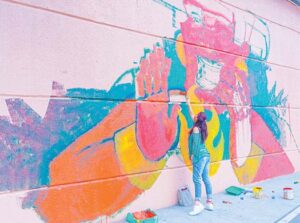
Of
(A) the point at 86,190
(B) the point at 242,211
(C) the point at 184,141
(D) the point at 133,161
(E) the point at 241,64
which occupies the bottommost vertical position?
(B) the point at 242,211

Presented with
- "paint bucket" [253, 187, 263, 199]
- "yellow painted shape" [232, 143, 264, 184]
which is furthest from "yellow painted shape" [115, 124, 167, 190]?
"yellow painted shape" [232, 143, 264, 184]

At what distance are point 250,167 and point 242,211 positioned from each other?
7.73ft

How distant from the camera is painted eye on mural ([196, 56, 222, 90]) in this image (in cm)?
661

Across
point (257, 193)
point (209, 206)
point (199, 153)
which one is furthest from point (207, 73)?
point (209, 206)

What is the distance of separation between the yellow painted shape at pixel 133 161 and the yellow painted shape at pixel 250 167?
2545mm

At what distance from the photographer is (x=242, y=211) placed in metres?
5.52

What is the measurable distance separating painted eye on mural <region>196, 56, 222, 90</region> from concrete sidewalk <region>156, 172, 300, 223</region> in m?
2.23

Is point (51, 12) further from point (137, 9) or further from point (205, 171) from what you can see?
point (205, 171)

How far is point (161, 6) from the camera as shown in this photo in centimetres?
582

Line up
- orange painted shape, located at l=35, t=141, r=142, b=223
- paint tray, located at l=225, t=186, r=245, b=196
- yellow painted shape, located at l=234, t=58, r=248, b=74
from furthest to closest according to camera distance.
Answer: yellow painted shape, located at l=234, t=58, r=248, b=74, paint tray, located at l=225, t=186, r=245, b=196, orange painted shape, located at l=35, t=141, r=142, b=223

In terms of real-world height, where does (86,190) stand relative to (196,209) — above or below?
above

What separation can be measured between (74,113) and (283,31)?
22.5 feet

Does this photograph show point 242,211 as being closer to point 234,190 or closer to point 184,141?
point 234,190

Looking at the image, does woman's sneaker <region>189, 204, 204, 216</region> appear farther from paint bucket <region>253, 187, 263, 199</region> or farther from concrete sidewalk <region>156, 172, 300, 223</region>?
paint bucket <region>253, 187, 263, 199</region>
